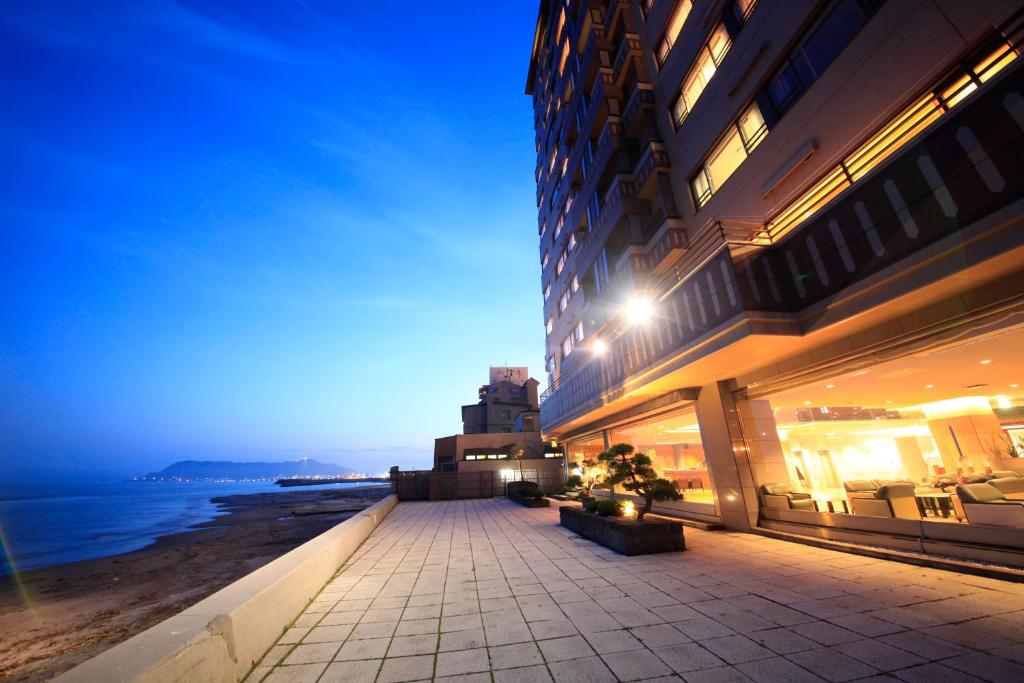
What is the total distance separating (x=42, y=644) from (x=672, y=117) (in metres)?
23.2

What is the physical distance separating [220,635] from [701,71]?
17.0 meters

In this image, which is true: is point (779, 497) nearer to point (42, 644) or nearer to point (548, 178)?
point (42, 644)

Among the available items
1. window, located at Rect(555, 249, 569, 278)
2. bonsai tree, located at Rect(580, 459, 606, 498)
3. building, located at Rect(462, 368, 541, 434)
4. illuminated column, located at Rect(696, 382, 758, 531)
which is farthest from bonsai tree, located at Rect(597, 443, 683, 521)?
building, located at Rect(462, 368, 541, 434)

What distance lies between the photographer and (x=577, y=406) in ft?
64.4

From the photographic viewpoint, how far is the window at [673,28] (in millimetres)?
13292

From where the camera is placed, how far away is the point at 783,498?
986 cm

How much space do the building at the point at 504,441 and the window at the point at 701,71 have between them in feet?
71.6

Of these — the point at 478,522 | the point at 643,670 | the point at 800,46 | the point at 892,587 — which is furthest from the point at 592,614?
the point at 800,46

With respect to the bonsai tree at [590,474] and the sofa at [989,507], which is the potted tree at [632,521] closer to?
the sofa at [989,507]

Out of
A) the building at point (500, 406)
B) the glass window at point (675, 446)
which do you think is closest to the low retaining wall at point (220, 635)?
the glass window at point (675, 446)

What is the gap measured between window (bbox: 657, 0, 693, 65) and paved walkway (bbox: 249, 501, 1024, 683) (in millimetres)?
16411

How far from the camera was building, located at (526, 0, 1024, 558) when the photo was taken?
589cm

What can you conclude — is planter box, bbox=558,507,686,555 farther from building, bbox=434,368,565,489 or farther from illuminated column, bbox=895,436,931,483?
building, bbox=434,368,565,489

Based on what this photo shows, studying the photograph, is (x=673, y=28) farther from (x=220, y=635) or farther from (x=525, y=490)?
(x=525, y=490)
